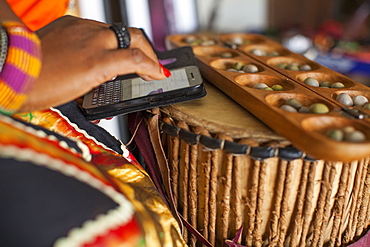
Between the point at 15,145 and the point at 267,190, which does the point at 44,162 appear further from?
the point at 267,190

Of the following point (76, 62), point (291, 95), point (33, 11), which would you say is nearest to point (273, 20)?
point (33, 11)

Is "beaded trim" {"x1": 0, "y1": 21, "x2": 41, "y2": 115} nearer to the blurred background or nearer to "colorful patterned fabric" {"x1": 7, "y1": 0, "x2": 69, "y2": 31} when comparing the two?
"colorful patterned fabric" {"x1": 7, "y1": 0, "x2": 69, "y2": 31}

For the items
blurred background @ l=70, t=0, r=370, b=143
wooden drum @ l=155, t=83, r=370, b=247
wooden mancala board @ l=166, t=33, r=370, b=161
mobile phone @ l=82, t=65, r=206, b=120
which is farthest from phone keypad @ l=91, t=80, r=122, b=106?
blurred background @ l=70, t=0, r=370, b=143

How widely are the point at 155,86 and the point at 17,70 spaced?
1.06 ft

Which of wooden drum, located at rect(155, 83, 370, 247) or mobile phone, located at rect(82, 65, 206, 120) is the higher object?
mobile phone, located at rect(82, 65, 206, 120)

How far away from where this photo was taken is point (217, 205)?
31.8 inches

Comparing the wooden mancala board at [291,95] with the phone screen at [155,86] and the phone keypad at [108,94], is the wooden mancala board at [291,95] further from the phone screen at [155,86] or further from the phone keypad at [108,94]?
the phone keypad at [108,94]

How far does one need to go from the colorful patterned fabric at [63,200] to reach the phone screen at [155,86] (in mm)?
181

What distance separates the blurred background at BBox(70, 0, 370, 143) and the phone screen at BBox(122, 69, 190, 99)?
3.21ft

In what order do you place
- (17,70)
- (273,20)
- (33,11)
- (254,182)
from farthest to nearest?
1. (273,20)
2. (33,11)
3. (254,182)
4. (17,70)

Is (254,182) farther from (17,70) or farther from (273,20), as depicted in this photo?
(273,20)

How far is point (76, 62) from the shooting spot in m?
0.56

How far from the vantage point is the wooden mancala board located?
1.92 feet

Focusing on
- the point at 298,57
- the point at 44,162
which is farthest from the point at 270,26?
the point at 44,162
